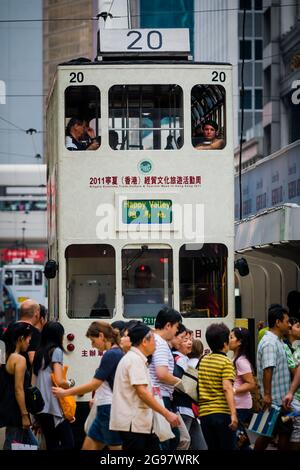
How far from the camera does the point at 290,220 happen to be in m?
16.3

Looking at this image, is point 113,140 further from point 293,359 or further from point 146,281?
point 293,359

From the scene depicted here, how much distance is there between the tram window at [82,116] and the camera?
16094mm

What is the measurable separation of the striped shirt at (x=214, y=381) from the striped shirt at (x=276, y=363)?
118 cm

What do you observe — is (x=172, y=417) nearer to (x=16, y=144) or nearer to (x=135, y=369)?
(x=135, y=369)

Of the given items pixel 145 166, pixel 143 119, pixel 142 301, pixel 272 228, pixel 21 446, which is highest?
pixel 143 119

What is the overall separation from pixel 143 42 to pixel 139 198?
207 cm

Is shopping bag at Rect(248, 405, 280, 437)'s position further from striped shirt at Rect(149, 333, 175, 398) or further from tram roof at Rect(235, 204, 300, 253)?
tram roof at Rect(235, 204, 300, 253)

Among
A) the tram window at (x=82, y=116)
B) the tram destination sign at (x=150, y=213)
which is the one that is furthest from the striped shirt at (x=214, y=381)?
the tram window at (x=82, y=116)

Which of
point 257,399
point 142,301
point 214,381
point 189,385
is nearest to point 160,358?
point 214,381

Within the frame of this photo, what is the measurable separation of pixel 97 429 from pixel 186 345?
5.40 ft

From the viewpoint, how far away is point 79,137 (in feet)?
53.2

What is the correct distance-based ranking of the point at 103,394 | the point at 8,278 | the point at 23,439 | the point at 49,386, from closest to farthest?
the point at 103,394
the point at 23,439
the point at 49,386
the point at 8,278

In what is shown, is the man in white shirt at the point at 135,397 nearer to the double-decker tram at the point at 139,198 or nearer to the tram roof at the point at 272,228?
the double-decker tram at the point at 139,198

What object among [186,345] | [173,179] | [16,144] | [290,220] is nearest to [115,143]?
[173,179]
